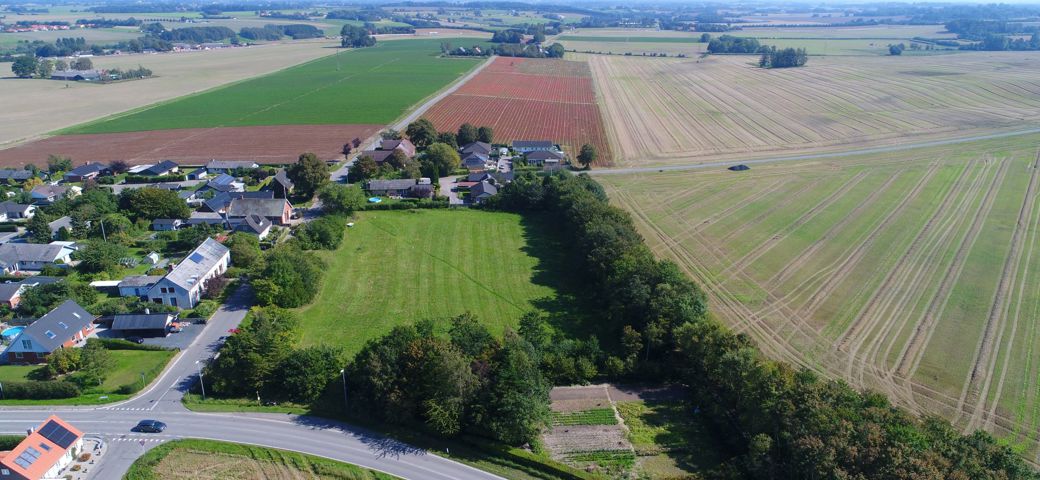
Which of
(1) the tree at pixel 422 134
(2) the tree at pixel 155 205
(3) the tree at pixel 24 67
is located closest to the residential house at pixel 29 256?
(2) the tree at pixel 155 205

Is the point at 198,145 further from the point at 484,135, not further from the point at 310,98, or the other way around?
the point at 484,135

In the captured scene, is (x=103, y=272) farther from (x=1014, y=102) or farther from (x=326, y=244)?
(x=1014, y=102)

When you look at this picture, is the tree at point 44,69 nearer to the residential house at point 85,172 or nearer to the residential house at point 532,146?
the residential house at point 85,172

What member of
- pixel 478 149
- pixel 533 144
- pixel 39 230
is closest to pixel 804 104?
pixel 533 144

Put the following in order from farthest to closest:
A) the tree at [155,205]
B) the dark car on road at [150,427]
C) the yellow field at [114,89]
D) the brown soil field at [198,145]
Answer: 1. the yellow field at [114,89]
2. the brown soil field at [198,145]
3. the tree at [155,205]
4. the dark car on road at [150,427]

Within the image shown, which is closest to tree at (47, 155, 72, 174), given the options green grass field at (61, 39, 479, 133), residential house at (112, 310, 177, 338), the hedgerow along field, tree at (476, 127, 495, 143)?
green grass field at (61, 39, 479, 133)

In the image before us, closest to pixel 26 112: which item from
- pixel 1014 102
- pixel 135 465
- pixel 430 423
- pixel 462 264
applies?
pixel 462 264
